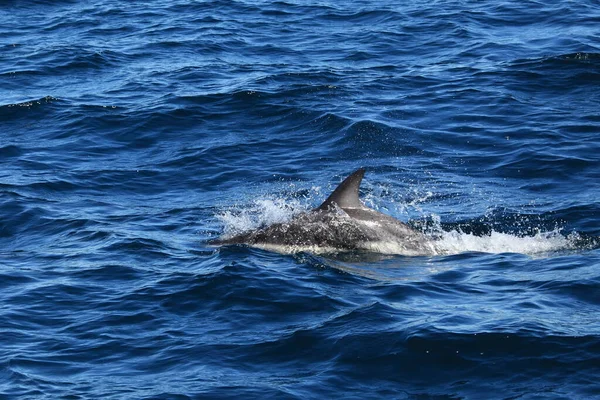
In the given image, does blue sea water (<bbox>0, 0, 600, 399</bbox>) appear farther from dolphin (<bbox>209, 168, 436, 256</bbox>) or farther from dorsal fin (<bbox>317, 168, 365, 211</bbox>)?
dorsal fin (<bbox>317, 168, 365, 211</bbox>)

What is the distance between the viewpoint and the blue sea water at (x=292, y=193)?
38.8 feet

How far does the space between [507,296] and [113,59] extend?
16816 millimetres

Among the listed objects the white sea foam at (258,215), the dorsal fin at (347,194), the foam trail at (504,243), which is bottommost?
the foam trail at (504,243)

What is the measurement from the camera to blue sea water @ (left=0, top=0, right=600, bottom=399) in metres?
11.8

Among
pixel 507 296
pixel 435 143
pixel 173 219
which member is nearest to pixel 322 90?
pixel 435 143

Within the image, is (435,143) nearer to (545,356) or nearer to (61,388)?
(545,356)

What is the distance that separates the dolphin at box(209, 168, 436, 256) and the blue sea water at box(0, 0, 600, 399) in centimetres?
31

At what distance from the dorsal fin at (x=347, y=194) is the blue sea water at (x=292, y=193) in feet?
2.95

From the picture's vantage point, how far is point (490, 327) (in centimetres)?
1234

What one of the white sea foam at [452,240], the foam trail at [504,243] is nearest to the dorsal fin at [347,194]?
the white sea foam at [452,240]

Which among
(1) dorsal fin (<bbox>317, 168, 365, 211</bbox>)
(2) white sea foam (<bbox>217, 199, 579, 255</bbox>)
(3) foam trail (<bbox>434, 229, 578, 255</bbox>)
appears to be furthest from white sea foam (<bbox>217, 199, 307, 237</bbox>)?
(3) foam trail (<bbox>434, 229, 578, 255</bbox>)

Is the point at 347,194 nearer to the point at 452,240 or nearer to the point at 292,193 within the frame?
the point at 452,240

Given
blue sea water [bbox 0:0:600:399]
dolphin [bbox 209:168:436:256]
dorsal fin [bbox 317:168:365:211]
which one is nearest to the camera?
blue sea water [bbox 0:0:600:399]

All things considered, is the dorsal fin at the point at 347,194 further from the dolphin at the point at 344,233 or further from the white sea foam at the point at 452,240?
the white sea foam at the point at 452,240
